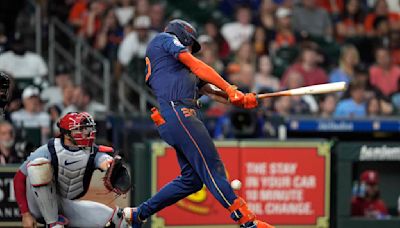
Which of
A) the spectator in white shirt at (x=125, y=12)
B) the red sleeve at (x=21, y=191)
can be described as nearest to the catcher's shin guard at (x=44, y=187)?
the red sleeve at (x=21, y=191)

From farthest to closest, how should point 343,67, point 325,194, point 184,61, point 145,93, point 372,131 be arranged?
point 343,67 < point 145,93 < point 372,131 < point 325,194 < point 184,61

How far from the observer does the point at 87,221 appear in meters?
9.87

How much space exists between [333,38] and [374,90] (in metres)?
2.58

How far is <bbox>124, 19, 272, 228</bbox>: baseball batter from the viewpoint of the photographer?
9500 mm

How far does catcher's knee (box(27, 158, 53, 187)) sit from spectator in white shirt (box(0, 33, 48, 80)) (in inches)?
242

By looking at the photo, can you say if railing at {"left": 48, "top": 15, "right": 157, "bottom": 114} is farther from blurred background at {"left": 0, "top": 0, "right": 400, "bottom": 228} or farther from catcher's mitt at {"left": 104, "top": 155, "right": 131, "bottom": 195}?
catcher's mitt at {"left": 104, "top": 155, "right": 131, "bottom": 195}

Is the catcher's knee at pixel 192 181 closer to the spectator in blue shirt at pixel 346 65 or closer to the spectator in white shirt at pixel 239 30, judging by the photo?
the spectator in blue shirt at pixel 346 65

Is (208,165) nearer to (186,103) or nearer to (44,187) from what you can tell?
(186,103)

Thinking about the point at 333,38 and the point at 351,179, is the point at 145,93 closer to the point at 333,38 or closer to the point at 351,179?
the point at 333,38

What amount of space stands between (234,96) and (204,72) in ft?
1.02

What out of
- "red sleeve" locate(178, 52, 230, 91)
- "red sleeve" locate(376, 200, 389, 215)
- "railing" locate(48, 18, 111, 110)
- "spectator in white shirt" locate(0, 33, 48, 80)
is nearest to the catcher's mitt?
"red sleeve" locate(178, 52, 230, 91)

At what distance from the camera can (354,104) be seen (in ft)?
51.9

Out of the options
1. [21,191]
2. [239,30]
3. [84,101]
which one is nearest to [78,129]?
[21,191]

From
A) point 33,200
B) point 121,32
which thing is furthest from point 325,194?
point 121,32
